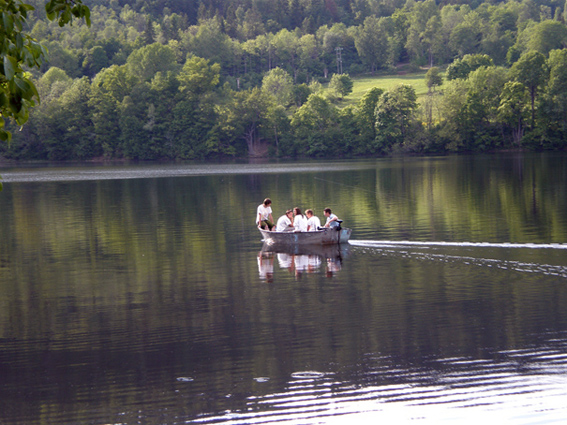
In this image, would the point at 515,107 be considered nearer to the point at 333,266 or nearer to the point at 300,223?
the point at 300,223

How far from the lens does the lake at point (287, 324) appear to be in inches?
429

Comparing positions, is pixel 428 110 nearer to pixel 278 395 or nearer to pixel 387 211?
pixel 387 211

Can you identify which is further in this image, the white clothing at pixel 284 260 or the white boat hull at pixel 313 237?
the white boat hull at pixel 313 237

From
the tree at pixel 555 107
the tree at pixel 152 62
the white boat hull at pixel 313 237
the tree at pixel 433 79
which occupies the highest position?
the tree at pixel 152 62

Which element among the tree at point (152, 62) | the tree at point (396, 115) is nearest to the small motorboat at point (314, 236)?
the tree at point (396, 115)

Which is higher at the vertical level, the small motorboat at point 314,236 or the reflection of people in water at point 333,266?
the small motorboat at point 314,236

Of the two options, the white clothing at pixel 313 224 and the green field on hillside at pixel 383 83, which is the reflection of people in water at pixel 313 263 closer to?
the white clothing at pixel 313 224

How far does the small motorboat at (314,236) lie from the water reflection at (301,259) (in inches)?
7.7

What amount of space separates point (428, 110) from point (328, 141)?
1909 cm

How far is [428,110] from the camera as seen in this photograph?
4749 inches

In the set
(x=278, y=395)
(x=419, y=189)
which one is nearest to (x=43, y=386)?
(x=278, y=395)

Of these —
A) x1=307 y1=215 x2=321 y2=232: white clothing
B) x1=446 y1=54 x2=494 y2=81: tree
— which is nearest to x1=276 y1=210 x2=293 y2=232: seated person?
x1=307 y1=215 x2=321 y2=232: white clothing

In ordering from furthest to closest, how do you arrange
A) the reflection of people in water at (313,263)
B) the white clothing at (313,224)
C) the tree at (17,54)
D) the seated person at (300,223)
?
the seated person at (300,223) → the white clothing at (313,224) → the reflection of people in water at (313,263) → the tree at (17,54)

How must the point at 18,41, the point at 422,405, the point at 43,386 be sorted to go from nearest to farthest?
the point at 18,41 → the point at 422,405 → the point at 43,386
